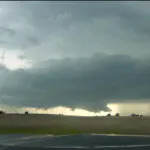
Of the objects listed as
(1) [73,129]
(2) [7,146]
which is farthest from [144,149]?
(1) [73,129]

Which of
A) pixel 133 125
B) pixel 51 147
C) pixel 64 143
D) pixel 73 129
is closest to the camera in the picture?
pixel 51 147

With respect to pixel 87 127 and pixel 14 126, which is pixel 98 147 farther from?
pixel 14 126

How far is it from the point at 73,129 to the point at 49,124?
19.7m

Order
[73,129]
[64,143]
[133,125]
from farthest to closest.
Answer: [133,125]
[73,129]
[64,143]

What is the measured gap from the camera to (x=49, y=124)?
165 metres

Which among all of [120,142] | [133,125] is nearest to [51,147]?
[120,142]

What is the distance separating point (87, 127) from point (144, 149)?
9911cm

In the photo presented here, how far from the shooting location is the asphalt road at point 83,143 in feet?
182

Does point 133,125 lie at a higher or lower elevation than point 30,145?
higher

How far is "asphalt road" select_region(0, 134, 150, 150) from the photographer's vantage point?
55.6 meters

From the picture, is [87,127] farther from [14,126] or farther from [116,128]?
[14,126]

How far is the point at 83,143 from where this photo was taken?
58938mm

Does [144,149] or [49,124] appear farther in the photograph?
[49,124]

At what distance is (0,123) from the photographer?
15925 cm
